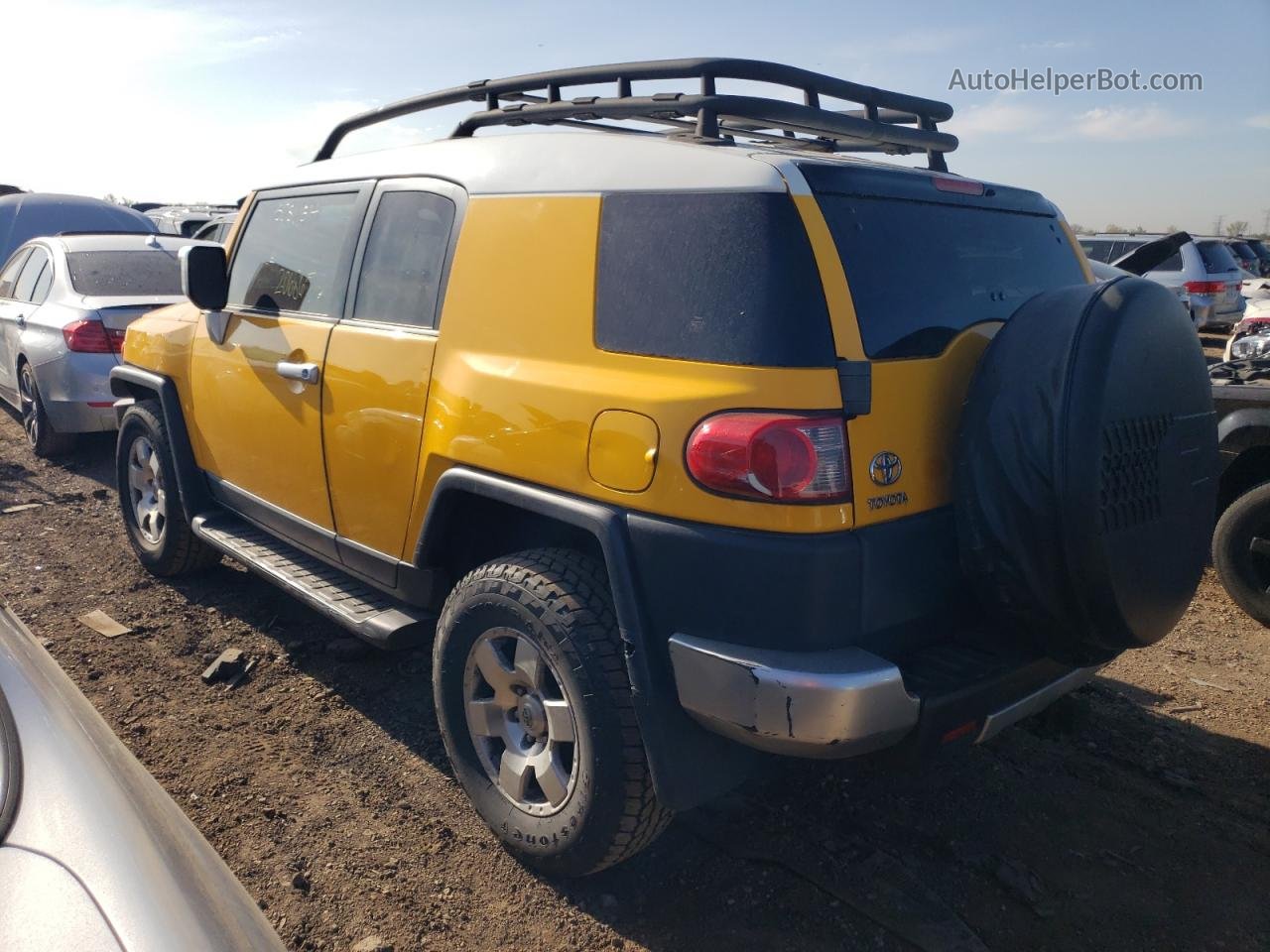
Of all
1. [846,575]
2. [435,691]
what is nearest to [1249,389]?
[846,575]

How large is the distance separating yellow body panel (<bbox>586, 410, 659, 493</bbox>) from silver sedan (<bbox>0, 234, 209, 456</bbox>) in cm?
576

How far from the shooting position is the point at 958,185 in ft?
8.93

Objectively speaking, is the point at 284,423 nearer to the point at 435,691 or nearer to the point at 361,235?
the point at 361,235

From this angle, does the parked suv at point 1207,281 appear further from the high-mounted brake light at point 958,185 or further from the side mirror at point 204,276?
the side mirror at point 204,276

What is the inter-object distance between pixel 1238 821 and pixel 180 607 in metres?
4.38

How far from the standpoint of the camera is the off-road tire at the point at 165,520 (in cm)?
451

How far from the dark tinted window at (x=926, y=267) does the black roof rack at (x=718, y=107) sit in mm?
479

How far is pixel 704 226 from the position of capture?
2316 millimetres

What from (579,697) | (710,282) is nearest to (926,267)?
(710,282)

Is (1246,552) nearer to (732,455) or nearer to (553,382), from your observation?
(732,455)

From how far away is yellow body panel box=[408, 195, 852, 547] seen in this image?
2160mm

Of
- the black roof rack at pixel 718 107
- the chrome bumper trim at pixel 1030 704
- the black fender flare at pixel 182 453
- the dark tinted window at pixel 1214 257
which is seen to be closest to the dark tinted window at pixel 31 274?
the black fender flare at pixel 182 453

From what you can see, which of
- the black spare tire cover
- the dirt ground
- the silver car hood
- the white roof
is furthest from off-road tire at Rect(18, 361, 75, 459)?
the black spare tire cover

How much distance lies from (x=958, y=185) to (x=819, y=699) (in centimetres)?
156
